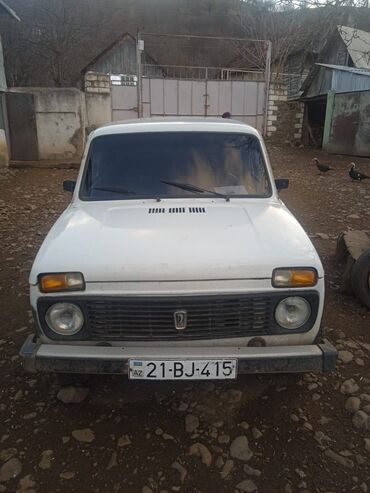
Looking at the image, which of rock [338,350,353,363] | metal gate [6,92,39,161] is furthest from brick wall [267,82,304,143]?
rock [338,350,353,363]

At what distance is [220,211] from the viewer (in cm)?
298

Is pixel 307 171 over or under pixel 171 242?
under

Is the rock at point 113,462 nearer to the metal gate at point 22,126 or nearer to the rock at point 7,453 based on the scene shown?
the rock at point 7,453

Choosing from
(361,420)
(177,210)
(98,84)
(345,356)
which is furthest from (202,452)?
(98,84)

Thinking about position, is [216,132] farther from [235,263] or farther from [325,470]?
[325,470]

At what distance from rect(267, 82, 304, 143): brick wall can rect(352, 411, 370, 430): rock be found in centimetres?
1693

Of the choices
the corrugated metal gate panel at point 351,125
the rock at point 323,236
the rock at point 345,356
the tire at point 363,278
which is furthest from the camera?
the corrugated metal gate panel at point 351,125

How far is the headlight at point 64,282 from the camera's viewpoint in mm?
2287

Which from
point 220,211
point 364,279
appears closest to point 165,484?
point 220,211

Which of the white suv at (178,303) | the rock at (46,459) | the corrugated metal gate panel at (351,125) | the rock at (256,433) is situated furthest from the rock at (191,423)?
the corrugated metal gate panel at (351,125)

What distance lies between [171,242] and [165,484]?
1.34 metres

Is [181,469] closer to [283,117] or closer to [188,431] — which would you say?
[188,431]

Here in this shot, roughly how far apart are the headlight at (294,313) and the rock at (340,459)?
735 mm

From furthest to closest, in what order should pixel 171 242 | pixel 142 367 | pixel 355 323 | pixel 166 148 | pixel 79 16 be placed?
pixel 79 16 → pixel 355 323 → pixel 166 148 → pixel 171 242 → pixel 142 367
